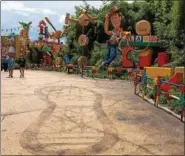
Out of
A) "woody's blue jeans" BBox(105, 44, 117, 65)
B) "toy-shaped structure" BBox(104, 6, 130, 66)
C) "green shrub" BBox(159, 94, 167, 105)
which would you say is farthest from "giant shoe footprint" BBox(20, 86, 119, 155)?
"woody's blue jeans" BBox(105, 44, 117, 65)

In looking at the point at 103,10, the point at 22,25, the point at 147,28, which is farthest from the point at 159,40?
the point at 22,25

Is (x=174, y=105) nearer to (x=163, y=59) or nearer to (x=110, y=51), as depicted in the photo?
(x=163, y=59)

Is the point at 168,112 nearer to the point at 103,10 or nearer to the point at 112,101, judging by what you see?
the point at 112,101

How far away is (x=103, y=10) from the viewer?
33500 millimetres

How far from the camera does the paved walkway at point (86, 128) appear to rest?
19.1 ft

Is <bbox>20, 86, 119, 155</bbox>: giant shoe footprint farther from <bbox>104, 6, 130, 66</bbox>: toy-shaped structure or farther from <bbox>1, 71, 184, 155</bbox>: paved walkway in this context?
<bbox>104, 6, 130, 66</bbox>: toy-shaped structure

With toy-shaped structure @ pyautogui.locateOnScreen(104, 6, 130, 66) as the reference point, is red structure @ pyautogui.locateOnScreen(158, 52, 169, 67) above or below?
below

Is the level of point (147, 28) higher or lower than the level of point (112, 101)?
higher

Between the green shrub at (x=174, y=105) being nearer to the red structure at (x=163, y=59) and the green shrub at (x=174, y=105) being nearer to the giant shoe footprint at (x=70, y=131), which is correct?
the giant shoe footprint at (x=70, y=131)

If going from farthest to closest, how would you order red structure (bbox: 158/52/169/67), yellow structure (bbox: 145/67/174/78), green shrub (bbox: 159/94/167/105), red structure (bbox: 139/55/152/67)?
1. red structure (bbox: 139/55/152/67)
2. red structure (bbox: 158/52/169/67)
3. yellow structure (bbox: 145/67/174/78)
4. green shrub (bbox: 159/94/167/105)

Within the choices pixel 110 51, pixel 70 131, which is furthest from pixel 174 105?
pixel 110 51

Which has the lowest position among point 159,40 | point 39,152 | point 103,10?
point 39,152

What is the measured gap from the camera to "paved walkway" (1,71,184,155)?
5816mm

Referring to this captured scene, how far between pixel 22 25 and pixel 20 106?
38.7 meters
